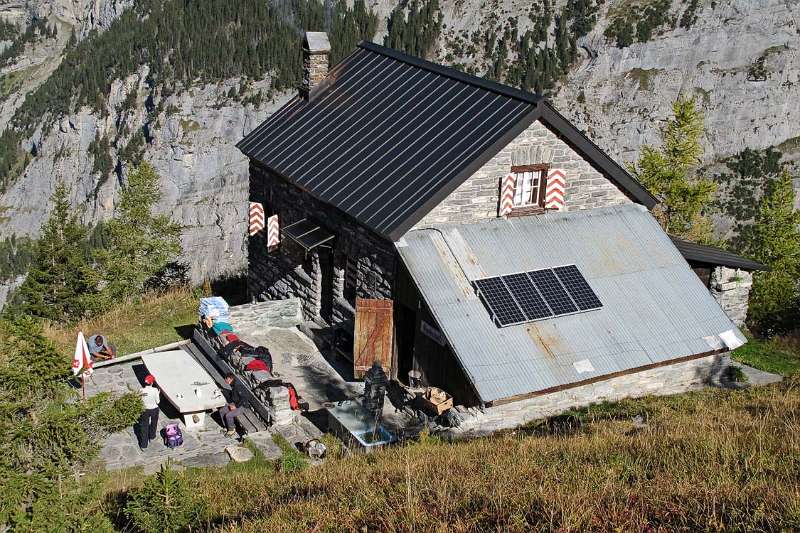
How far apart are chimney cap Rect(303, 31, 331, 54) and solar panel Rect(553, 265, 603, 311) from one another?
35.8ft

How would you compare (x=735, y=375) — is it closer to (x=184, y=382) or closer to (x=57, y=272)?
(x=184, y=382)

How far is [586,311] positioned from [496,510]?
1002 centimetres

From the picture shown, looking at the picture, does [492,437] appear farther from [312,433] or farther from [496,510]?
[496,510]

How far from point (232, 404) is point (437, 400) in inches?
177

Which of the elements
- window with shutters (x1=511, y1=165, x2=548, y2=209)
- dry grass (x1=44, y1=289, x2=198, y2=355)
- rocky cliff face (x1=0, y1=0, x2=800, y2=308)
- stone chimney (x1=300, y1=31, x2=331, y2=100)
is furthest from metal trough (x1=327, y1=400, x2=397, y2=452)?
rocky cliff face (x1=0, y1=0, x2=800, y2=308)

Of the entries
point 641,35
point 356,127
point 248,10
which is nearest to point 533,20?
point 641,35

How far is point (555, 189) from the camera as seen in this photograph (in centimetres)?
2034

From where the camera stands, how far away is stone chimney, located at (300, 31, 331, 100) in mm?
25141

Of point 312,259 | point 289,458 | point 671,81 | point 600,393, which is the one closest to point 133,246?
point 312,259

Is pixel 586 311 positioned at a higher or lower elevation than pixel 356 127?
lower

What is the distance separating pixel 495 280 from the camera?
60.6 feet

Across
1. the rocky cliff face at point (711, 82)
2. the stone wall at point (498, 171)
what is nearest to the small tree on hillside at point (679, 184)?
the stone wall at point (498, 171)

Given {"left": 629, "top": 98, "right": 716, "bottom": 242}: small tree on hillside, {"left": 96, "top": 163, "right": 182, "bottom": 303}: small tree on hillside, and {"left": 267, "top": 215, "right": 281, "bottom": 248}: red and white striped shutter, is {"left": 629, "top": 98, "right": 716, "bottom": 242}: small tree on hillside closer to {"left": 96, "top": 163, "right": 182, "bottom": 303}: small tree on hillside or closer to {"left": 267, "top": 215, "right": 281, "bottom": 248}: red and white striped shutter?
{"left": 267, "top": 215, "right": 281, "bottom": 248}: red and white striped shutter

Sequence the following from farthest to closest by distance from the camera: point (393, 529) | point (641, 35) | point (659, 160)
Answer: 1. point (641, 35)
2. point (659, 160)
3. point (393, 529)
